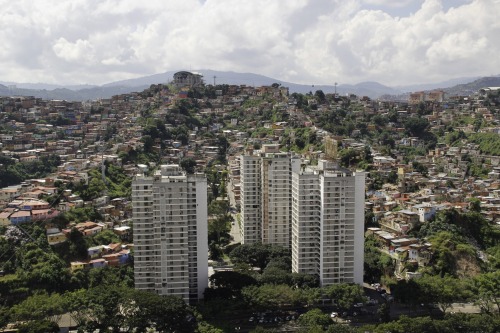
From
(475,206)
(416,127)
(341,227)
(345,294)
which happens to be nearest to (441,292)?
(345,294)

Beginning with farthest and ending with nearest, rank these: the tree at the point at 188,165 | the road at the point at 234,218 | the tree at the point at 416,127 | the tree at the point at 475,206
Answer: the tree at the point at 416,127
the tree at the point at 188,165
the road at the point at 234,218
the tree at the point at 475,206

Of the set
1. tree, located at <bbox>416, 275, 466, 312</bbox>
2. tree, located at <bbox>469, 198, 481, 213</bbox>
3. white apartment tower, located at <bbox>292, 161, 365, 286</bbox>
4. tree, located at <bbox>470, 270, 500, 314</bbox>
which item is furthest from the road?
tree, located at <bbox>469, 198, 481, 213</bbox>

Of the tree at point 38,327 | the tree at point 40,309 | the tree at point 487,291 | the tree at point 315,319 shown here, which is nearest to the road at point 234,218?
the tree at point 315,319

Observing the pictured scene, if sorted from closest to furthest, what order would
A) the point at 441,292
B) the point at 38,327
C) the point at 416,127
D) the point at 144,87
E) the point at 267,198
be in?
the point at 38,327
the point at 441,292
the point at 267,198
the point at 416,127
the point at 144,87

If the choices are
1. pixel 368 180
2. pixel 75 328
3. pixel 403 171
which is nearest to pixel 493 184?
pixel 403 171

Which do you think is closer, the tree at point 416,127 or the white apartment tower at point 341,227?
the white apartment tower at point 341,227

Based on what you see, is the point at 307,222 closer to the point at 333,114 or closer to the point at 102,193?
the point at 102,193

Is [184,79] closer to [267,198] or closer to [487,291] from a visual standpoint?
[267,198]

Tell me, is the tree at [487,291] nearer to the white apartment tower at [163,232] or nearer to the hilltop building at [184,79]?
the white apartment tower at [163,232]
